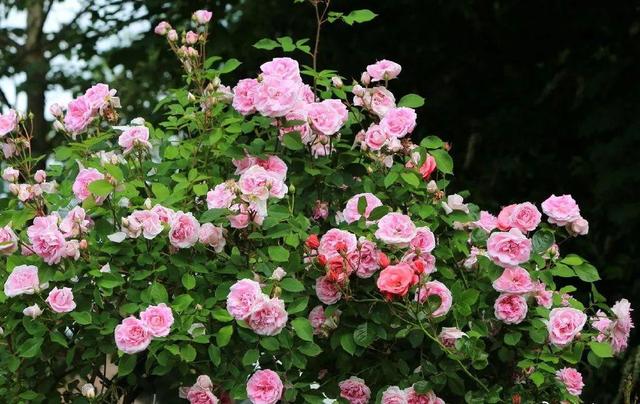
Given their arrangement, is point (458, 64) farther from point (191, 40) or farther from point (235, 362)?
point (235, 362)

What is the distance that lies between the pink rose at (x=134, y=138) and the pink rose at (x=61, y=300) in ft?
1.57

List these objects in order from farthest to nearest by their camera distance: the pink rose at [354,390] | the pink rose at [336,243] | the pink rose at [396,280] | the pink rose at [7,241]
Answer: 1. the pink rose at [7,241]
2. the pink rose at [354,390]
3. the pink rose at [336,243]
4. the pink rose at [396,280]

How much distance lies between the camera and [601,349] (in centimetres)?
309

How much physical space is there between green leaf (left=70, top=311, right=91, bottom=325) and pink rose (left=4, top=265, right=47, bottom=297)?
0.42 ft

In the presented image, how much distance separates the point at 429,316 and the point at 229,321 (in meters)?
0.55

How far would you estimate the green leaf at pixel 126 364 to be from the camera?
9.61 feet

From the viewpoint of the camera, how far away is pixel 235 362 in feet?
9.80

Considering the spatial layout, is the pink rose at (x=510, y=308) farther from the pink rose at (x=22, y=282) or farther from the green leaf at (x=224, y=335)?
the pink rose at (x=22, y=282)

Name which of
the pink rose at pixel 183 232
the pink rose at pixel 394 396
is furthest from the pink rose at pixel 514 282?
the pink rose at pixel 183 232

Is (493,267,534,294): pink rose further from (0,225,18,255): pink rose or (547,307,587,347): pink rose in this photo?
(0,225,18,255): pink rose

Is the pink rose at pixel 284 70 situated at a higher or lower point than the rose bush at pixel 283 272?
higher

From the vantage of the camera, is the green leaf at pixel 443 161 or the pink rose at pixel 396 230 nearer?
the pink rose at pixel 396 230

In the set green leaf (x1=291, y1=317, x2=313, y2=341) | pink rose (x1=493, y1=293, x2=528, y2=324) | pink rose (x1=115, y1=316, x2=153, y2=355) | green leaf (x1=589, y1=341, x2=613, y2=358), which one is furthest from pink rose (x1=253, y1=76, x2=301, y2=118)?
green leaf (x1=589, y1=341, x2=613, y2=358)

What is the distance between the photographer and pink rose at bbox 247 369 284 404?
113 inches
